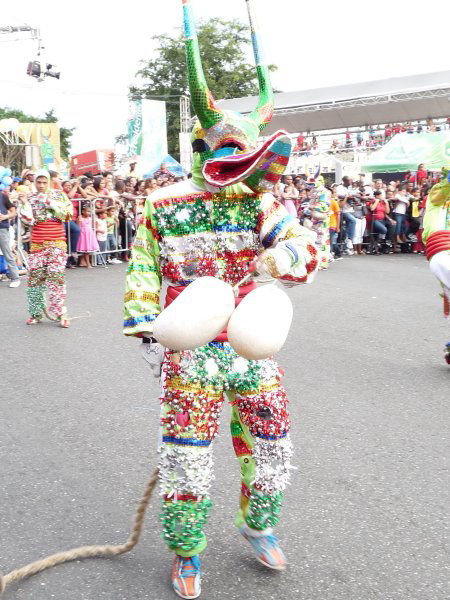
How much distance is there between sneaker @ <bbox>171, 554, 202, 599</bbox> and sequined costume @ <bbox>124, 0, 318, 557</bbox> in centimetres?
6

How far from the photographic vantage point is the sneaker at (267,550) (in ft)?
9.78

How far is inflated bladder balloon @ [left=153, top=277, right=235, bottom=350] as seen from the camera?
8.22 ft

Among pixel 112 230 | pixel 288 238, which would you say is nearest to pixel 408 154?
pixel 112 230

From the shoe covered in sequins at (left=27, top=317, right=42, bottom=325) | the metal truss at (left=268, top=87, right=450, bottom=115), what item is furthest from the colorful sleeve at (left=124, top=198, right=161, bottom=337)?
the metal truss at (left=268, top=87, right=450, bottom=115)

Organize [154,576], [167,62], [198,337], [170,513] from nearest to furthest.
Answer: [198,337] → [170,513] → [154,576] → [167,62]

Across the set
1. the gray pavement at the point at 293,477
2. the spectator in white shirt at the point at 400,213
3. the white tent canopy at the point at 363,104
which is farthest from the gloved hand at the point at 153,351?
the white tent canopy at the point at 363,104

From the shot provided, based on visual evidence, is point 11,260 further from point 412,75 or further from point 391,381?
point 412,75

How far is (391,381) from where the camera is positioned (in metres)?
6.03

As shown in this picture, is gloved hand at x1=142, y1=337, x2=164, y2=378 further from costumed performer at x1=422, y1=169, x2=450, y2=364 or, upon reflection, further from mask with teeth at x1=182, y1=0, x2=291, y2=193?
costumed performer at x1=422, y1=169, x2=450, y2=364

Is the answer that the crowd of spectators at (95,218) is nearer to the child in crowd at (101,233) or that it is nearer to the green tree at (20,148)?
the child in crowd at (101,233)

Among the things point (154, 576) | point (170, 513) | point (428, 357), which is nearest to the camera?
point (170, 513)

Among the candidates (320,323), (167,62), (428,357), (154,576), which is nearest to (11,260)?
(320,323)

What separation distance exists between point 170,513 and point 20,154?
48582 mm

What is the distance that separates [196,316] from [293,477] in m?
1.82
